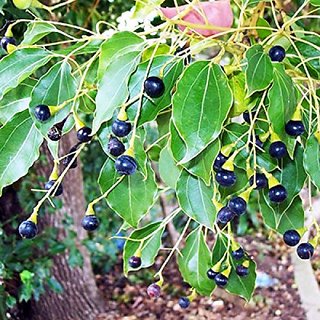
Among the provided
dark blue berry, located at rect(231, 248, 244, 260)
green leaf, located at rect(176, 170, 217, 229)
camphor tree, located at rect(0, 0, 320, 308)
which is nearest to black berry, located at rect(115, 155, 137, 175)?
camphor tree, located at rect(0, 0, 320, 308)

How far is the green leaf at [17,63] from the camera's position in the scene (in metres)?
0.56

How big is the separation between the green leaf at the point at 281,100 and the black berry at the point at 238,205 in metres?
0.07

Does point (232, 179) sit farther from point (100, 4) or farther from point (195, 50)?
point (100, 4)

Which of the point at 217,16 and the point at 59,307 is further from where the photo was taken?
the point at 59,307

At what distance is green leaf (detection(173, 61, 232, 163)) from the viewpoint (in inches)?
19.0

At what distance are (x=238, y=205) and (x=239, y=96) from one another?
0.35 ft

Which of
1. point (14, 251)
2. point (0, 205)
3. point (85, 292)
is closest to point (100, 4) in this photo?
point (0, 205)

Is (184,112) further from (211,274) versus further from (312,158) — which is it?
(211,274)

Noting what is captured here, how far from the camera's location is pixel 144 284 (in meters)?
2.43

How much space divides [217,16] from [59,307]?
147 cm

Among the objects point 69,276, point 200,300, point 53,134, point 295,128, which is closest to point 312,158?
point 295,128

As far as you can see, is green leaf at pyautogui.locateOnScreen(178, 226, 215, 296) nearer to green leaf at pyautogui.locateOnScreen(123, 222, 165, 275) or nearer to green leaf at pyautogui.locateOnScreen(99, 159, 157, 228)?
green leaf at pyautogui.locateOnScreen(123, 222, 165, 275)

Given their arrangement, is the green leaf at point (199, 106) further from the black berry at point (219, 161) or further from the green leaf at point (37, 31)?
the green leaf at point (37, 31)

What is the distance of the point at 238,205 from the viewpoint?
0.54 metres
